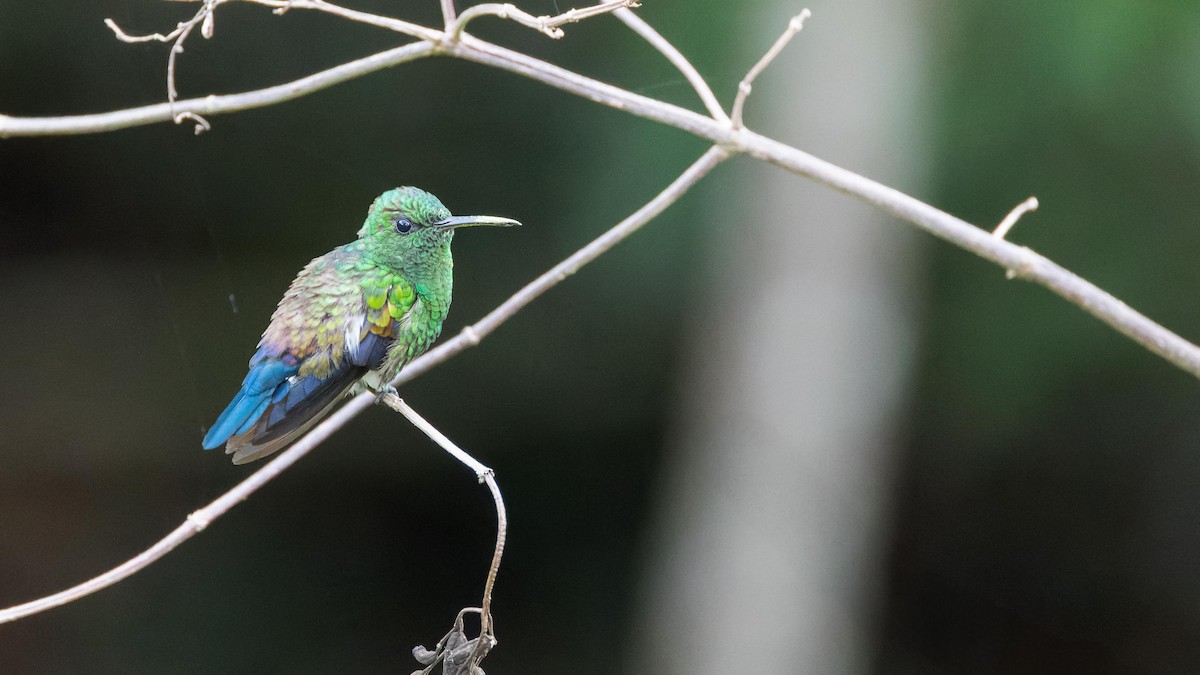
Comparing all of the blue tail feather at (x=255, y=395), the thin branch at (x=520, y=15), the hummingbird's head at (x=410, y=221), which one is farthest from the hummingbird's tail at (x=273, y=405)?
the thin branch at (x=520, y=15)

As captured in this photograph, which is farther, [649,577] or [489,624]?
[649,577]

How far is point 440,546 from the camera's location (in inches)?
111

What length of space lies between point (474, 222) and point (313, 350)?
166 mm

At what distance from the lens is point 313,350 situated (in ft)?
2.47

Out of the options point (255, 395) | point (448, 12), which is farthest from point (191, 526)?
point (448, 12)

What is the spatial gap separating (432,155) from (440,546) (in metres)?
1.12

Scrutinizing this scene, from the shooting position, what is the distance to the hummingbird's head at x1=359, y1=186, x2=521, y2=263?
77 centimetres

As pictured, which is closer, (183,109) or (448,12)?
(183,109)

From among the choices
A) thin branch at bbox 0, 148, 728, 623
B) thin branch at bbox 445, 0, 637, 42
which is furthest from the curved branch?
thin branch at bbox 0, 148, 728, 623

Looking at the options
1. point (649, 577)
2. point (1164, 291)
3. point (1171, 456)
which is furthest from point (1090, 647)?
point (649, 577)

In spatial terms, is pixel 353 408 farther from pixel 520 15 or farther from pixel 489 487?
pixel 520 15

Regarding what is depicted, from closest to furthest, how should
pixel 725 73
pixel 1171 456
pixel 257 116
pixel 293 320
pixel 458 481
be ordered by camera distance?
1. pixel 293 320
2. pixel 257 116
3. pixel 725 73
4. pixel 458 481
5. pixel 1171 456

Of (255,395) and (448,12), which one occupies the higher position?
(448,12)

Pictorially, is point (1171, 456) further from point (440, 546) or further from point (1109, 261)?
point (440, 546)
